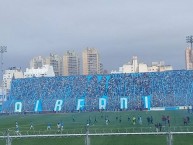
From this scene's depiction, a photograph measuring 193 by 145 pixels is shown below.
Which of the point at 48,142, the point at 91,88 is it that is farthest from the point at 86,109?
the point at 48,142

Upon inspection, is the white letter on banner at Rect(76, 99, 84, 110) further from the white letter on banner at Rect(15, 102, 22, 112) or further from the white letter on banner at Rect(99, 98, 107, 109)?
the white letter on banner at Rect(15, 102, 22, 112)

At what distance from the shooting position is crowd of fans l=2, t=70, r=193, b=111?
99688 mm

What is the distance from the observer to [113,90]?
352ft

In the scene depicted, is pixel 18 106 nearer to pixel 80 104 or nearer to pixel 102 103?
pixel 80 104

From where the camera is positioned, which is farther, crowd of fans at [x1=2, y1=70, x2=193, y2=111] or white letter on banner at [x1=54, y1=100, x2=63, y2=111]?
white letter on banner at [x1=54, y1=100, x2=63, y2=111]

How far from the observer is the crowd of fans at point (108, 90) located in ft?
327

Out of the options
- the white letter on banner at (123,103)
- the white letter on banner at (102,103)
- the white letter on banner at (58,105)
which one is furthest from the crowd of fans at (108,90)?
the white letter on banner at (58,105)

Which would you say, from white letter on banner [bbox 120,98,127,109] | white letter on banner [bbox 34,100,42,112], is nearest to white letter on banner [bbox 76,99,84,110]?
white letter on banner [bbox 120,98,127,109]

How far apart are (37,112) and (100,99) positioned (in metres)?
15.5

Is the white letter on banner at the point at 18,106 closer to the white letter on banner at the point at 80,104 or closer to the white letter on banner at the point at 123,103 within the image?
the white letter on banner at the point at 80,104

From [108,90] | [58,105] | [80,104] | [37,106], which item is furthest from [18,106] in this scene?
[108,90]

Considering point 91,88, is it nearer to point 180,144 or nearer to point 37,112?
point 37,112

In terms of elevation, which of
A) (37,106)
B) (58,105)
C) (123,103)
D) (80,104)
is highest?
(123,103)

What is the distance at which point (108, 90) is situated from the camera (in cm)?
10775
